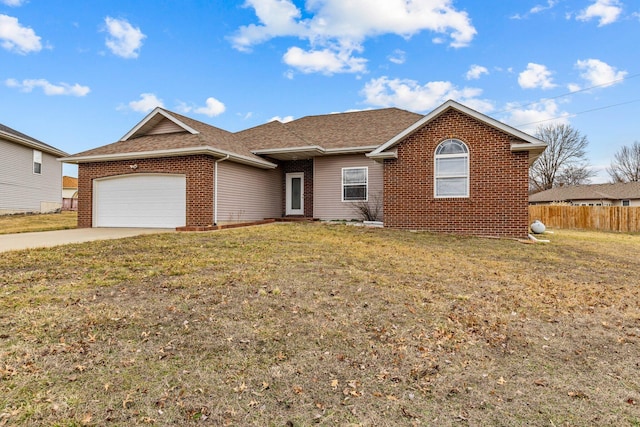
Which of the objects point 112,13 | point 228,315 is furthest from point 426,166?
point 112,13

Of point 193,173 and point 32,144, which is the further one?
point 32,144

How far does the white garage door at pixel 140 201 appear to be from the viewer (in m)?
12.9

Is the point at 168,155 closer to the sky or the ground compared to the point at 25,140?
closer to the ground

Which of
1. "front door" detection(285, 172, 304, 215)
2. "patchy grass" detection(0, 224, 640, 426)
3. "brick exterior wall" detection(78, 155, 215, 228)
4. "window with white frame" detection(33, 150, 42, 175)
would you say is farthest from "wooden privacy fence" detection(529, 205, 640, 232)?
"window with white frame" detection(33, 150, 42, 175)

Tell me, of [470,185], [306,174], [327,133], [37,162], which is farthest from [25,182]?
[470,185]

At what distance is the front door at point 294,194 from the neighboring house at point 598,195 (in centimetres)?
3484

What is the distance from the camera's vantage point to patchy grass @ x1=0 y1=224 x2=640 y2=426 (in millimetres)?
2504

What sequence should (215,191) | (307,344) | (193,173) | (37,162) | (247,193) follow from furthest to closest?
1. (37,162)
2. (247,193)
3. (215,191)
4. (193,173)
5. (307,344)

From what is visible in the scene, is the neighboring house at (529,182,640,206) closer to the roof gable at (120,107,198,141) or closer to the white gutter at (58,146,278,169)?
the white gutter at (58,146,278,169)

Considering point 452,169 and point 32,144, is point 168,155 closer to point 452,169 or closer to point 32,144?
point 452,169

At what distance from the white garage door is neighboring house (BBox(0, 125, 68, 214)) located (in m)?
8.55

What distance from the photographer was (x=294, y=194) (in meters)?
16.6

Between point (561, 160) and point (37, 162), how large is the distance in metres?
51.2

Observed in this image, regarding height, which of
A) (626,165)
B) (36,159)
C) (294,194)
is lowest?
(294,194)
